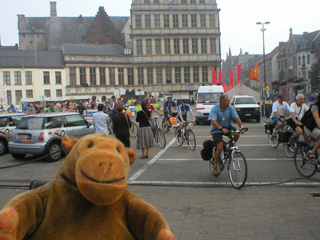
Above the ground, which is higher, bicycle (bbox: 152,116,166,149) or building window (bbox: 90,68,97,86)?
building window (bbox: 90,68,97,86)

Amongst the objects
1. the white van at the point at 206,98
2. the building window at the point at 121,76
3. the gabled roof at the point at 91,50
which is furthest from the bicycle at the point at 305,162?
the building window at the point at 121,76

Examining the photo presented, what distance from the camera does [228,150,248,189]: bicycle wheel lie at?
6812mm

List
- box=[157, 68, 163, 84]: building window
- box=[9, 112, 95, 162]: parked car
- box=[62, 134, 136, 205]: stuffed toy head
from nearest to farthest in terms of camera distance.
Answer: box=[62, 134, 136, 205]: stuffed toy head
box=[9, 112, 95, 162]: parked car
box=[157, 68, 163, 84]: building window

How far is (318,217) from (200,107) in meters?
18.7

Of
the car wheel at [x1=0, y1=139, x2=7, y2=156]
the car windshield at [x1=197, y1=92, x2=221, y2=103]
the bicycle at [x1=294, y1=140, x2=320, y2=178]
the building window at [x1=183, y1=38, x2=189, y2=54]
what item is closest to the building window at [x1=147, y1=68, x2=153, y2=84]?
the building window at [x1=183, y1=38, x2=189, y2=54]

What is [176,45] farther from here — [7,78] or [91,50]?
[7,78]

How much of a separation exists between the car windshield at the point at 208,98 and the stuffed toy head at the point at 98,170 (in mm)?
22538

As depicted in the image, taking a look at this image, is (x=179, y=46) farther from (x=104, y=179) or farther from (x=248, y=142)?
(x=104, y=179)

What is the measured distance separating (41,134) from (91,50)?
5627 centimetres

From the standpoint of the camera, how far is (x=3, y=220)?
6.56 ft

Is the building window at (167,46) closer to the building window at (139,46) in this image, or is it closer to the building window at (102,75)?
the building window at (139,46)

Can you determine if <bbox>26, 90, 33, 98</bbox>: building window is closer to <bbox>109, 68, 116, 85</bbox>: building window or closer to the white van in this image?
<bbox>109, 68, 116, 85</bbox>: building window

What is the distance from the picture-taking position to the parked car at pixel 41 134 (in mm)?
11078

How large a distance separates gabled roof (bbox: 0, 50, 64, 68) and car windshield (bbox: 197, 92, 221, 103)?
4036 cm
